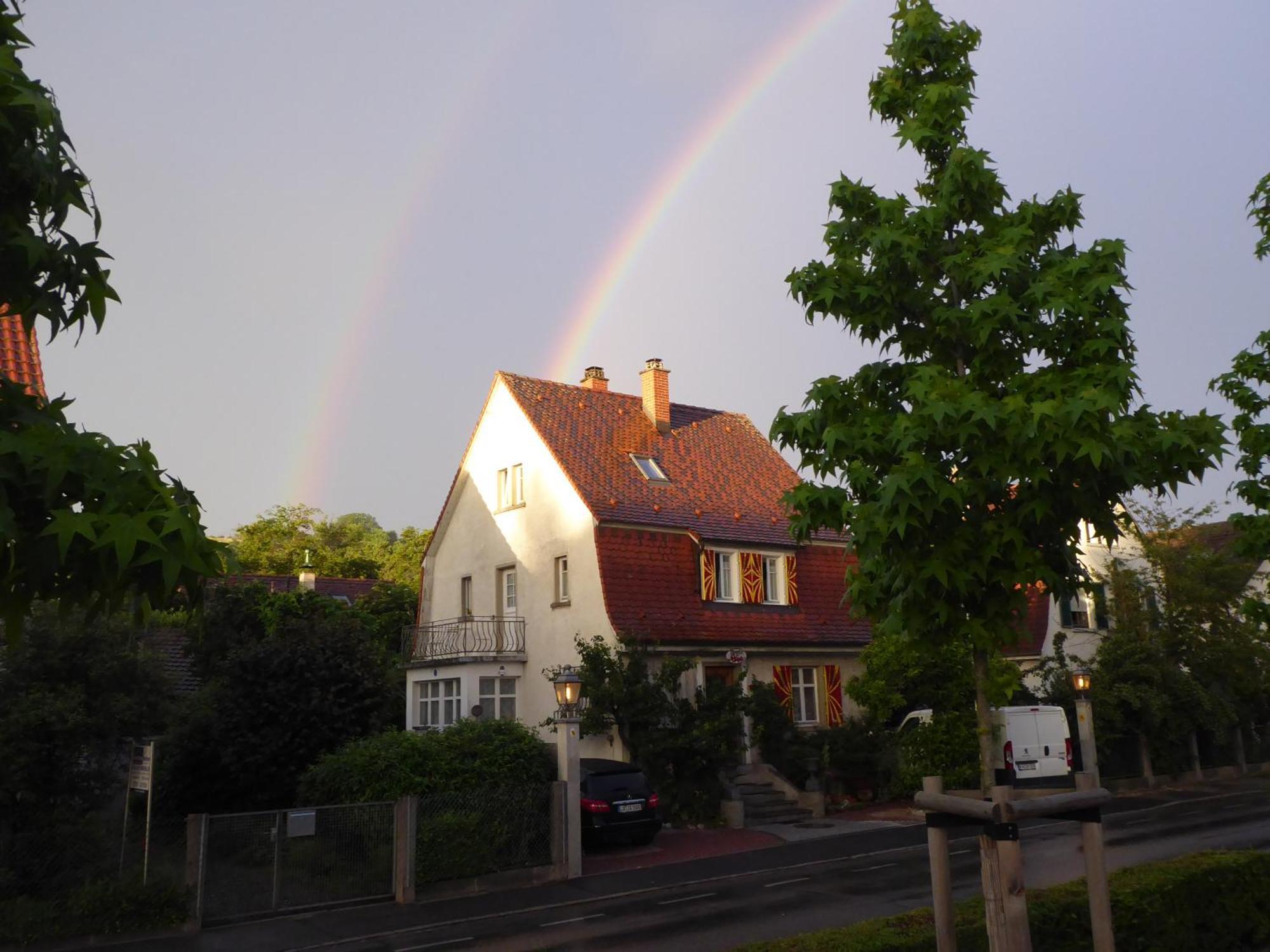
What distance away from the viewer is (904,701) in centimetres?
2706

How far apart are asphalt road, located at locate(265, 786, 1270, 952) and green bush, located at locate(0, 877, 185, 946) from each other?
28.3 inches

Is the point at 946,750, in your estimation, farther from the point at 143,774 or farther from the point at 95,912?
the point at 95,912

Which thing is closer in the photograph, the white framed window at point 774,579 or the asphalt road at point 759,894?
the asphalt road at point 759,894

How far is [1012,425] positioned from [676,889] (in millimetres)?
11686

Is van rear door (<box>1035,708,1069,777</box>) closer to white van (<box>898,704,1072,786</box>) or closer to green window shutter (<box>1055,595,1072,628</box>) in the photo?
white van (<box>898,704,1072,786</box>)

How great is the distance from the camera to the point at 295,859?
16359 mm

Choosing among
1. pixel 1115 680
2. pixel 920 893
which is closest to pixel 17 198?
pixel 920 893

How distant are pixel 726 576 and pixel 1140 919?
64.7ft

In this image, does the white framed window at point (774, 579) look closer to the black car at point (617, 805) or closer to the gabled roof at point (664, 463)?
the gabled roof at point (664, 463)

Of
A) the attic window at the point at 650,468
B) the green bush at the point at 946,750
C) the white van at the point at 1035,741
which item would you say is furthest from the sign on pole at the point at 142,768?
the white van at the point at 1035,741

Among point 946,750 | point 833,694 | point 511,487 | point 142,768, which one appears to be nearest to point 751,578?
point 833,694

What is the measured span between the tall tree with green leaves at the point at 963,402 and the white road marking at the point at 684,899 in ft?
27.1

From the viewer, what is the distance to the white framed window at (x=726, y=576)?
95.6ft

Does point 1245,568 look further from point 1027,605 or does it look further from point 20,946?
point 20,946
